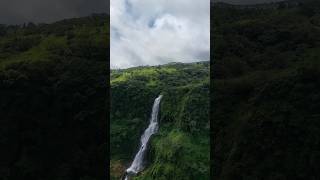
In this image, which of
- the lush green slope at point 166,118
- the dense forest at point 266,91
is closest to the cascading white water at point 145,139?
the lush green slope at point 166,118

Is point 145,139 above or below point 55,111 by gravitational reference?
below

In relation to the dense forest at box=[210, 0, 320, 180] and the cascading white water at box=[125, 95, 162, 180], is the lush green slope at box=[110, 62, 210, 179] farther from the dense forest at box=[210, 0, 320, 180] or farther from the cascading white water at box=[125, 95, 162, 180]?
the dense forest at box=[210, 0, 320, 180]

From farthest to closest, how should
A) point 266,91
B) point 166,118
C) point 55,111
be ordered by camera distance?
1. point 166,118
2. point 55,111
3. point 266,91

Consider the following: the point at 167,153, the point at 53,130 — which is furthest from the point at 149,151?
the point at 53,130

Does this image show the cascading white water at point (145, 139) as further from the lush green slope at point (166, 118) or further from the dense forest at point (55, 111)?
the dense forest at point (55, 111)

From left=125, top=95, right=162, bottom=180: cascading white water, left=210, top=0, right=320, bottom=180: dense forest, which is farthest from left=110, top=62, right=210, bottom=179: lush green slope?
left=210, top=0, right=320, bottom=180: dense forest

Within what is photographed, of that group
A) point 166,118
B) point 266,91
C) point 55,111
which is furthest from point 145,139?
point 266,91

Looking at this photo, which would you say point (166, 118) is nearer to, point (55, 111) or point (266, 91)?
point (55, 111)
